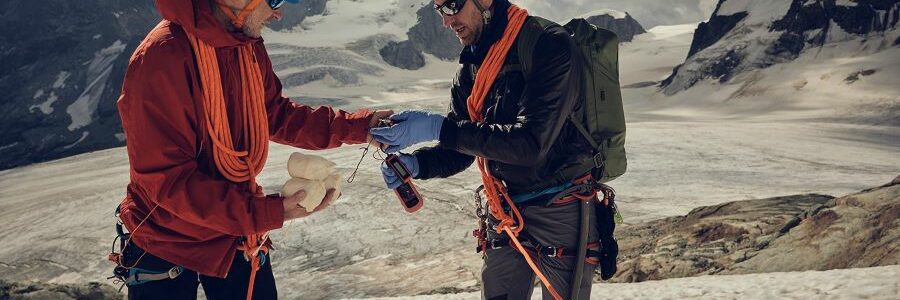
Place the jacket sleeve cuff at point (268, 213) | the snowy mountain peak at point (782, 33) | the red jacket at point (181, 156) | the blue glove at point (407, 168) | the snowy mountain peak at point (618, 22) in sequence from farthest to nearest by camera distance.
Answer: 1. the snowy mountain peak at point (618, 22)
2. the snowy mountain peak at point (782, 33)
3. the blue glove at point (407, 168)
4. the jacket sleeve cuff at point (268, 213)
5. the red jacket at point (181, 156)

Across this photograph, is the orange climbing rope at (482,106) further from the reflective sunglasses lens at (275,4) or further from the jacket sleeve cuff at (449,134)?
the reflective sunglasses lens at (275,4)

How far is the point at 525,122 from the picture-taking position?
326 centimetres

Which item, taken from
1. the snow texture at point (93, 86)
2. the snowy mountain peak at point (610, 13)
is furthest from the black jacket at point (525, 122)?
the snowy mountain peak at point (610, 13)

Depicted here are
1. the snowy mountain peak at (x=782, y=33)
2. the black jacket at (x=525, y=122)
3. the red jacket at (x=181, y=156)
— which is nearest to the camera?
the red jacket at (x=181, y=156)

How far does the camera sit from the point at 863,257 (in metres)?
5.58

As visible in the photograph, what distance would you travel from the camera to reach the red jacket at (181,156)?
2.40 meters

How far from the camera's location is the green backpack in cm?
353

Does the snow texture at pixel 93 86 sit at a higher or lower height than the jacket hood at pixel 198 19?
lower

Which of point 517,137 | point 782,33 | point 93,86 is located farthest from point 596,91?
point 93,86

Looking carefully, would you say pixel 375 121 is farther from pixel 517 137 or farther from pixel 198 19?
pixel 198 19

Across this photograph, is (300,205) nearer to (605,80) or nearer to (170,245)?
(170,245)

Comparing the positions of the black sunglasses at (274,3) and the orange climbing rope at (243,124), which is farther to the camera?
the black sunglasses at (274,3)

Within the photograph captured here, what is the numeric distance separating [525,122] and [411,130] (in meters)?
0.66

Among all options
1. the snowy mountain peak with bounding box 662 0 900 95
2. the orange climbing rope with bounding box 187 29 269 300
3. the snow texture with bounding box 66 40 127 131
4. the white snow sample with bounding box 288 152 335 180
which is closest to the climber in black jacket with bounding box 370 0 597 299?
the orange climbing rope with bounding box 187 29 269 300
